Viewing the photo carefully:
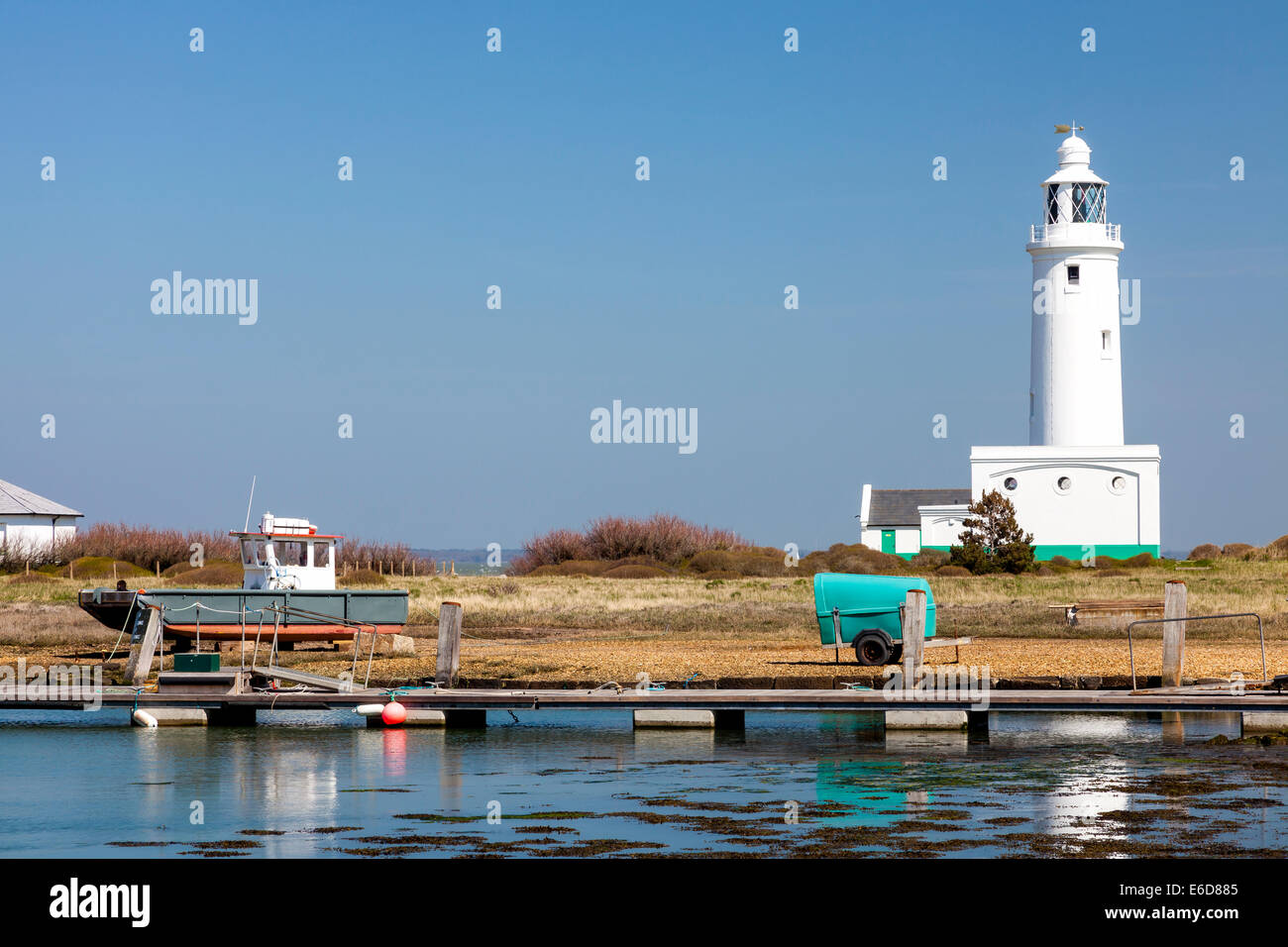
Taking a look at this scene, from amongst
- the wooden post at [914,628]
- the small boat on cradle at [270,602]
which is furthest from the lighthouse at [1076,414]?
the wooden post at [914,628]

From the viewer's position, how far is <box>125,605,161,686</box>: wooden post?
23875 mm

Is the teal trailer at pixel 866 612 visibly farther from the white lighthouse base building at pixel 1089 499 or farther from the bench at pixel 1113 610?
the white lighthouse base building at pixel 1089 499

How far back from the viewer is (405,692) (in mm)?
22375

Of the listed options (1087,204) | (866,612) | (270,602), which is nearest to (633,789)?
(866,612)

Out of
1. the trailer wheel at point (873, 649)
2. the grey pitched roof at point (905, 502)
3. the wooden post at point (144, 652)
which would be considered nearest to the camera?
the wooden post at point (144, 652)

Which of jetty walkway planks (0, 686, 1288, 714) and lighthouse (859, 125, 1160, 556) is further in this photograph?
lighthouse (859, 125, 1160, 556)

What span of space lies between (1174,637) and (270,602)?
17190 mm

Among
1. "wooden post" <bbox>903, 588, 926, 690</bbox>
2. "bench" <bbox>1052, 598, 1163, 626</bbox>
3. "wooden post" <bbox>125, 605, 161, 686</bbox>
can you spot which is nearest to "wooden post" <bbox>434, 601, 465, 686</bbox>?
"wooden post" <bbox>125, 605, 161, 686</bbox>

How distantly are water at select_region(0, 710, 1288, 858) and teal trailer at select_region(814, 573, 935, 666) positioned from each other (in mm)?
2367

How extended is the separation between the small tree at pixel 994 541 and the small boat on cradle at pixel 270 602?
27.6 meters

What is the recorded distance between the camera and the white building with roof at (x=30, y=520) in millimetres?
70500

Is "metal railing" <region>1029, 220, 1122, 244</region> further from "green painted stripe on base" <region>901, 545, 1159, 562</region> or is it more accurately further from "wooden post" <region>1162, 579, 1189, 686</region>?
"wooden post" <region>1162, 579, 1189, 686</region>

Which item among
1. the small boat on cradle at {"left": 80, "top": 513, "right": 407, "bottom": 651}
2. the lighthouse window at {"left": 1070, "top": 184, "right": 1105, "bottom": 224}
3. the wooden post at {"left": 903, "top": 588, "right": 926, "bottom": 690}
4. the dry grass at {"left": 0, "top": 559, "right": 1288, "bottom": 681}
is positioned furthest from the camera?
the lighthouse window at {"left": 1070, "top": 184, "right": 1105, "bottom": 224}

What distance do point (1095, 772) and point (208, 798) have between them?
10.2 meters
